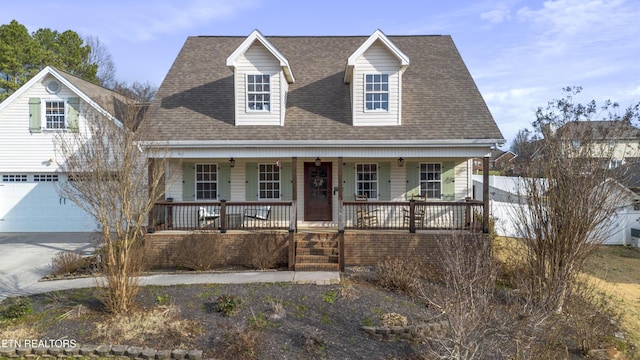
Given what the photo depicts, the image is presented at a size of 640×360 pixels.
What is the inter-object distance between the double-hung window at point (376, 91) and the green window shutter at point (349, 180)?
208 centimetres

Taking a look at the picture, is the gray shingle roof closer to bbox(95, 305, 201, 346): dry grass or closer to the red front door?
the red front door

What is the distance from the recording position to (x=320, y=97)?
12.7 meters

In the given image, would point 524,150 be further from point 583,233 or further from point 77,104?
point 77,104

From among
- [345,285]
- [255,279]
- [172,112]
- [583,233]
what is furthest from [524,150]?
[172,112]

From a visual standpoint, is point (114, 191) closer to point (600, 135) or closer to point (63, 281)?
point (63, 281)

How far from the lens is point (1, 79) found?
2225 cm

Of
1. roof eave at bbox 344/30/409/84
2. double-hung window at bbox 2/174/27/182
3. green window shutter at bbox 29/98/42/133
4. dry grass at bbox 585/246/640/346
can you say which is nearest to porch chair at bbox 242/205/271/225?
roof eave at bbox 344/30/409/84

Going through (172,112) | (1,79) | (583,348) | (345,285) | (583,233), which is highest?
(1,79)

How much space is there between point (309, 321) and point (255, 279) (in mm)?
2450

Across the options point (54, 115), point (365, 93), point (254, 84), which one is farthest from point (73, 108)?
point (365, 93)

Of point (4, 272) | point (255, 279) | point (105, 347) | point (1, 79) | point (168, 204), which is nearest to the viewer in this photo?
point (105, 347)

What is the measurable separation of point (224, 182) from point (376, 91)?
5.97m

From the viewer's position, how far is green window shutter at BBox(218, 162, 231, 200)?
1245cm

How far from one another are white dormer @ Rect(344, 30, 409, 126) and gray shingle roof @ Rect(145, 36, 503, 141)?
0.37m
